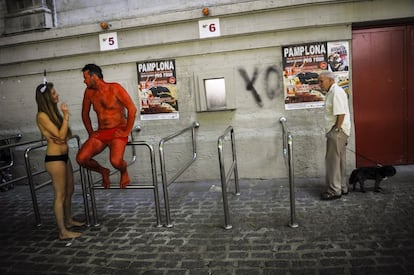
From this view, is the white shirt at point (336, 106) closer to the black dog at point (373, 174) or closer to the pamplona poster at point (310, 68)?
the black dog at point (373, 174)

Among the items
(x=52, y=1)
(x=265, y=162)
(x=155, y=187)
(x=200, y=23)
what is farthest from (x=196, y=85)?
(x=52, y=1)

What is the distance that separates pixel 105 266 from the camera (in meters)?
3.24

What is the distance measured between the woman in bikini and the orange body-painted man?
0.23m

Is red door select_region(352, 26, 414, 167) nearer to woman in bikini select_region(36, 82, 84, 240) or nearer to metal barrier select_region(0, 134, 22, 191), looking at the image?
woman in bikini select_region(36, 82, 84, 240)

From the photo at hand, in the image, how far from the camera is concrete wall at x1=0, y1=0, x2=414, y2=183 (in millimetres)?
5191

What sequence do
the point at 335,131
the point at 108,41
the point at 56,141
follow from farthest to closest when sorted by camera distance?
the point at 108,41
the point at 335,131
the point at 56,141

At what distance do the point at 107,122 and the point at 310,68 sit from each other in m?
3.28

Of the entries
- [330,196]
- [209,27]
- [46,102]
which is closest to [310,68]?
[209,27]

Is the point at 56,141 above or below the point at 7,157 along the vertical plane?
above

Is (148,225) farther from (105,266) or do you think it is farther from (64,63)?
(64,63)

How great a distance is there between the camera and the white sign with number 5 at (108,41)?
574 centimetres

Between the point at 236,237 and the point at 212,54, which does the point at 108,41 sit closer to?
the point at 212,54

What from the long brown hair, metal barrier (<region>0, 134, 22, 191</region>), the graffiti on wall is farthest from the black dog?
metal barrier (<region>0, 134, 22, 191</region>)

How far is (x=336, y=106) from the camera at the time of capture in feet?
13.9
